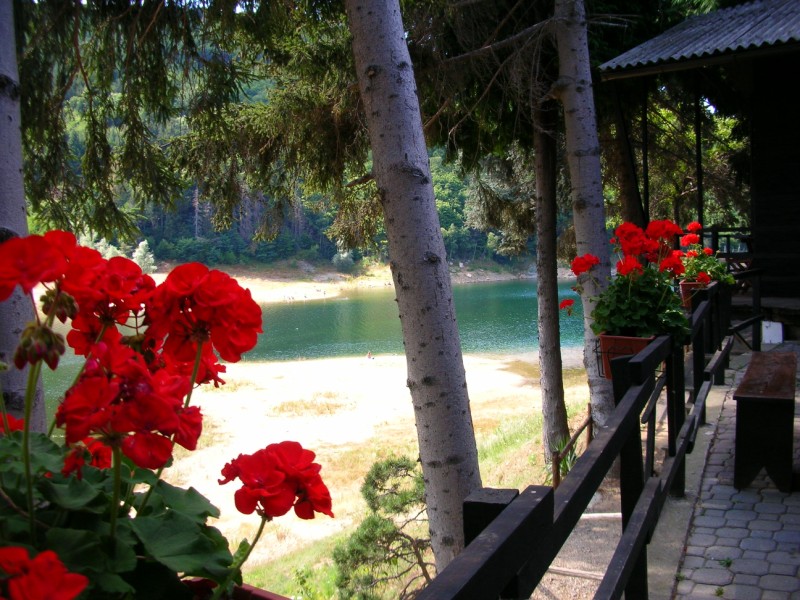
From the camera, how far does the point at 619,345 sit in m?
3.77

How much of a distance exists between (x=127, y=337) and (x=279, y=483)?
29 centimetres

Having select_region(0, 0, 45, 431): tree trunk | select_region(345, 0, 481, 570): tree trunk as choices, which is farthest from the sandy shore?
select_region(0, 0, 45, 431): tree trunk

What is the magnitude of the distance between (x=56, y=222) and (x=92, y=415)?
449 centimetres

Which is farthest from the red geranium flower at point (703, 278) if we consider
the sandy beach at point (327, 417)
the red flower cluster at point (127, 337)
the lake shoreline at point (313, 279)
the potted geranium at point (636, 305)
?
the lake shoreline at point (313, 279)

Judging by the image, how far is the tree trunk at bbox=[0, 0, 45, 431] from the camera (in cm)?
222

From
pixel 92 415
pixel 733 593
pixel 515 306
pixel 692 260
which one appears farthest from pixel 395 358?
pixel 92 415

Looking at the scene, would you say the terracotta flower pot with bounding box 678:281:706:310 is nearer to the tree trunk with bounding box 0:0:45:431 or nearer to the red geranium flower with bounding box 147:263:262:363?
the tree trunk with bounding box 0:0:45:431

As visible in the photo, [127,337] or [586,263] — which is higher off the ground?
[127,337]

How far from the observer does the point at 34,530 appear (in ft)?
2.58

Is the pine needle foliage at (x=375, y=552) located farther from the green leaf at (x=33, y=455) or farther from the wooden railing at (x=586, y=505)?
the green leaf at (x=33, y=455)

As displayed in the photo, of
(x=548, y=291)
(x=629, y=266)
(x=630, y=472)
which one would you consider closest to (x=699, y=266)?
(x=629, y=266)

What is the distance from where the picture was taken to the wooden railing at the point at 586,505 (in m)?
0.88

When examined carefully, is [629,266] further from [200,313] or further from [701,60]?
[701,60]

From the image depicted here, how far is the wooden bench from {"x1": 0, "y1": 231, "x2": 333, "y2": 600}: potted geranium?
10.8 ft
